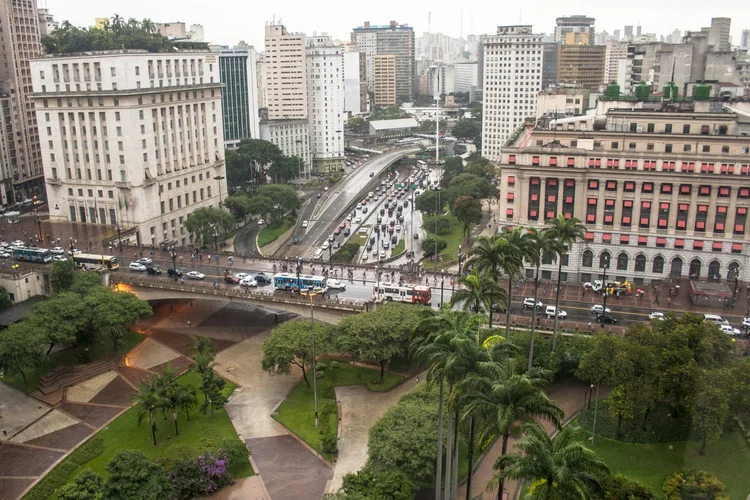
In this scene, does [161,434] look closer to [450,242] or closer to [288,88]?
[450,242]

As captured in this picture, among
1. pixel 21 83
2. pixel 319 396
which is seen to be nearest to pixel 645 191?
pixel 319 396

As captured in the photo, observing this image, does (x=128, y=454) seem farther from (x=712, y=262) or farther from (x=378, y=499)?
(x=712, y=262)

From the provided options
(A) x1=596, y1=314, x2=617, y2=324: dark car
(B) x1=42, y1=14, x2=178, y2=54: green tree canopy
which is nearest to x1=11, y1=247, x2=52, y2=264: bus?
(B) x1=42, y1=14, x2=178, y2=54: green tree canopy

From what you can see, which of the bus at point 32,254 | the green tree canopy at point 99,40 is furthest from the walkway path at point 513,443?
the green tree canopy at point 99,40

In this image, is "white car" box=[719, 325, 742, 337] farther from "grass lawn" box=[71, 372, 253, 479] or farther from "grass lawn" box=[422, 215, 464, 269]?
"grass lawn" box=[71, 372, 253, 479]

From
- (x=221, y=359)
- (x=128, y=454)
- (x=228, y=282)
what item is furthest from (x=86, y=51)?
(x=128, y=454)
